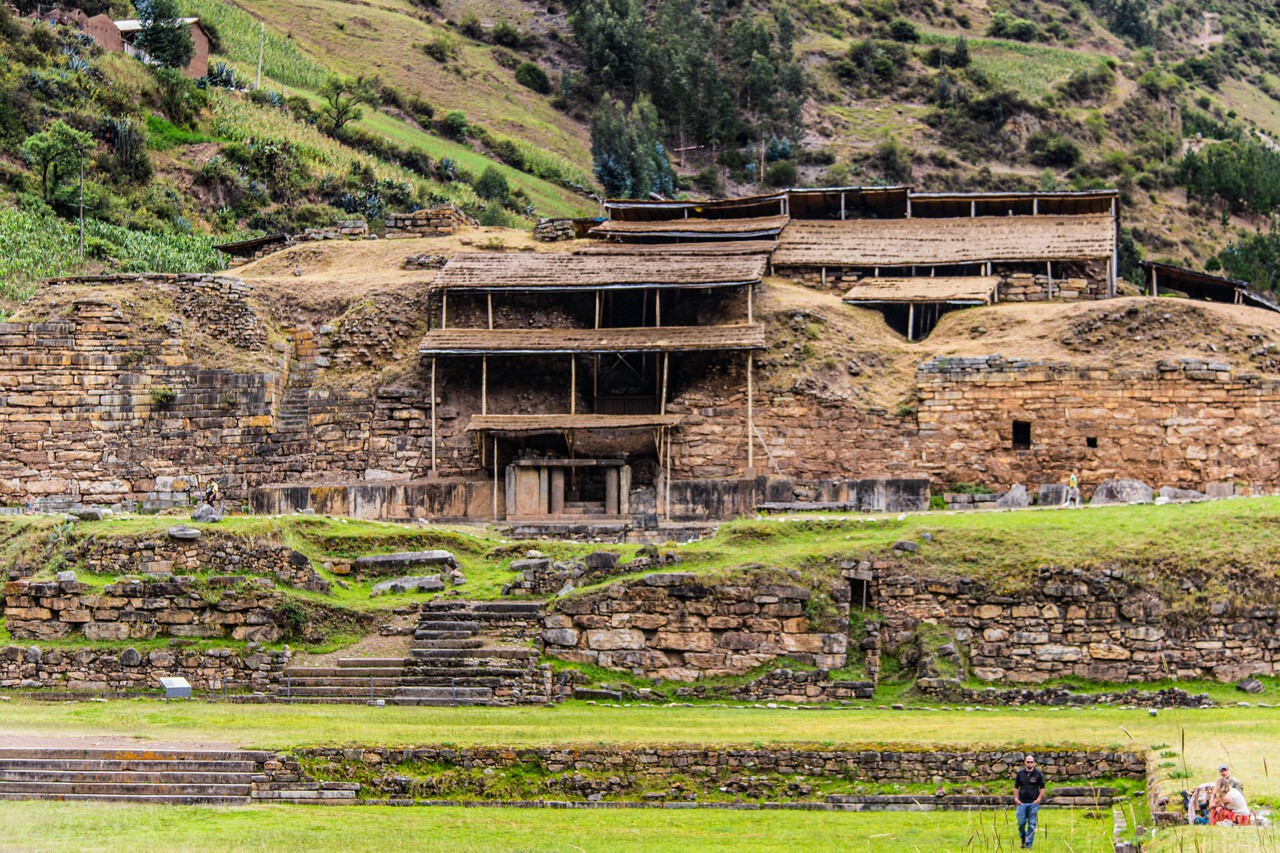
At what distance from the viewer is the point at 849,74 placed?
11131 centimetres

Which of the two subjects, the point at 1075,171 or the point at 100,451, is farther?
the point at 1075,171

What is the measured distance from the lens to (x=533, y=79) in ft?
352

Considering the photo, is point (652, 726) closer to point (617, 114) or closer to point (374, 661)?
point (374, 661)

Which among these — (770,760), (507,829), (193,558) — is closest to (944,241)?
(193,558)

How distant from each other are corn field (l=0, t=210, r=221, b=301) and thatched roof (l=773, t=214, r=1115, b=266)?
1971cm

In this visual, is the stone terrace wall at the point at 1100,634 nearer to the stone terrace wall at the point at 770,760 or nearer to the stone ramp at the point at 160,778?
the stone terrace wall at the point at 770,760

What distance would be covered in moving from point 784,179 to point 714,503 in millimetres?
56710

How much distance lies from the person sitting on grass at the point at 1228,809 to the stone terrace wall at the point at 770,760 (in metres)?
3.69

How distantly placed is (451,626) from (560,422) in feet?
45.0

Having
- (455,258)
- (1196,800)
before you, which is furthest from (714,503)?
(1196,800)

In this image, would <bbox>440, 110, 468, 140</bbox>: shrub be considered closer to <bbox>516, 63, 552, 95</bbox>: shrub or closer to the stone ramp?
<bbox>516, 63, 552, 95</bbox>: shrub

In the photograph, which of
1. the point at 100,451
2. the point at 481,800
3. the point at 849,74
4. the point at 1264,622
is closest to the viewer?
the point at 481,800

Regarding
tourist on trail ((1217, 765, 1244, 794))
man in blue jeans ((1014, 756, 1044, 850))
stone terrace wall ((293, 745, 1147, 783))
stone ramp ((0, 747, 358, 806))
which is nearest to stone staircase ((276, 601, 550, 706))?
stone terrace wall ((293, 745, 1147, 783))

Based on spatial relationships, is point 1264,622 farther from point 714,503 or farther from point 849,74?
point 849,74
